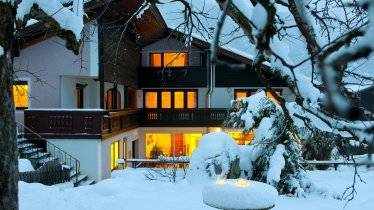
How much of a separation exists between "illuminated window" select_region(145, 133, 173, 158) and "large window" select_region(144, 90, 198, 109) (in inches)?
75.9

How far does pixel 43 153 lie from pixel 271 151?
361 inches

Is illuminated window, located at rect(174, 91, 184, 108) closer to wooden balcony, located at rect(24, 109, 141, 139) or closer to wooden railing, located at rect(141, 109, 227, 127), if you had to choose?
wooden railing, located at rect(141, 109, 227, 127)

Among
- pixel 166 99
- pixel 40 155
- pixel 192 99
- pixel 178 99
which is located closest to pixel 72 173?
pixel 40 155

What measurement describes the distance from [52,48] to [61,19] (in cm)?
1104

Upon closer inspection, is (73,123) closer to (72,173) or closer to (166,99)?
(72,173)

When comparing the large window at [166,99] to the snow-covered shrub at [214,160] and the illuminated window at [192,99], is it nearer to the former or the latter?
the illuminated window at [192,99]

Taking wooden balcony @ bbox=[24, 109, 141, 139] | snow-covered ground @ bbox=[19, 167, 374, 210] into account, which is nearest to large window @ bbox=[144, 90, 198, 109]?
wooden balcony @ bbox=[24, 109, 141, 139]

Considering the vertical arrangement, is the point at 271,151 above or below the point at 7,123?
below

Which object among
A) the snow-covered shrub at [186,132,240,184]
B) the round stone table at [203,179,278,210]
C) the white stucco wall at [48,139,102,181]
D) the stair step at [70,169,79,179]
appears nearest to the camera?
the round stone table at [203,179,278,210]

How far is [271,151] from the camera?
429 inches

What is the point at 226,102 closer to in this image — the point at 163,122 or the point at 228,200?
the point at 163,122

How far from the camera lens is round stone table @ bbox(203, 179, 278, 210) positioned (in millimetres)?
5766

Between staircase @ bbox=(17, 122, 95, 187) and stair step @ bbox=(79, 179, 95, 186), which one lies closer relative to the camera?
staircase @ bbox=(17, 122, 95, 187)

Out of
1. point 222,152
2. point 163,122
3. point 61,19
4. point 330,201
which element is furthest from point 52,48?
point 330,201
